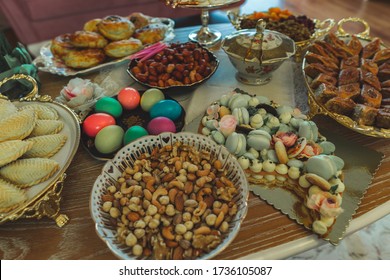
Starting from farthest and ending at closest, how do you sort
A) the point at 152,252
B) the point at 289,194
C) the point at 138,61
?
the point at 138,61
the point at 289,194
the point at 152,252

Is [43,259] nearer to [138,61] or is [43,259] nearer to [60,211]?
[60,211]

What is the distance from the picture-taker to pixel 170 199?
0.54m

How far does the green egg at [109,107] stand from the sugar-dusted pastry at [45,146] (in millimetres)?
154

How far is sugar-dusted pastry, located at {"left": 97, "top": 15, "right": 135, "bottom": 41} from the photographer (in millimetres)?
988

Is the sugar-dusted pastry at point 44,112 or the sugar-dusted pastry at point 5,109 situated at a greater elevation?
the sugar-dusted pastry at point 5,109

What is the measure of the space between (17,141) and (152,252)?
0.30 meters

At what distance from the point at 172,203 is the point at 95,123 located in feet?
0.93

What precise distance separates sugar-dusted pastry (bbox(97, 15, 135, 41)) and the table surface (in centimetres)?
53

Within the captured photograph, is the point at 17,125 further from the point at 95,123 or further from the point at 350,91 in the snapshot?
the point at 350,91

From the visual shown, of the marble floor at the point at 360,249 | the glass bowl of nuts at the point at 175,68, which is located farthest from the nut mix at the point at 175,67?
the marble floor at the point at 360,249

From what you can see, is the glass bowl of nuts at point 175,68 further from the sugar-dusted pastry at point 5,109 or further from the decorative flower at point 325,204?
the decorative flower at point 325,204

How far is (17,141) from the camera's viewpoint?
56cm

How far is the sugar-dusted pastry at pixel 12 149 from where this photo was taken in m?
0.54

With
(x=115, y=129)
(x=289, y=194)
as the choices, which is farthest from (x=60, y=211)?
(x=289, y=194)
